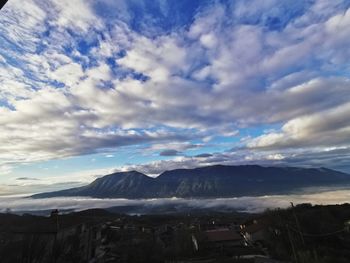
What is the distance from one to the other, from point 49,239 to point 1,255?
9.47m

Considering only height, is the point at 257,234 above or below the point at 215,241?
above

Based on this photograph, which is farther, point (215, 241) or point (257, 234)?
point (257, 234)

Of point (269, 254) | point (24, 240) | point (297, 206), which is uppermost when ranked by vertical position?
point (297, 206)

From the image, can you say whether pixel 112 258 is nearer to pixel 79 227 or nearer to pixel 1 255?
pixel 79 227

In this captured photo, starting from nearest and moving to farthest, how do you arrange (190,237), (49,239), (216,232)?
(49,239)
(190,237)
(216,232)

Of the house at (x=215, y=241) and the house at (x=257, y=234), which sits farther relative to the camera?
the house at (x=257, y=234)

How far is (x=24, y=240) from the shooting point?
40.0 m

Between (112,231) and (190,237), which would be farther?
(190,237)

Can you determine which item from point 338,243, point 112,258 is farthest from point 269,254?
point 112,258

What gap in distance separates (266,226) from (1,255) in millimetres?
61897

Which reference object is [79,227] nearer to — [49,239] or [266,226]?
[49,239]

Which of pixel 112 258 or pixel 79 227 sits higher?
pixel 79 227

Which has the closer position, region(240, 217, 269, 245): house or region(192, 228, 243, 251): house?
region(192, 228, 243, 251): house

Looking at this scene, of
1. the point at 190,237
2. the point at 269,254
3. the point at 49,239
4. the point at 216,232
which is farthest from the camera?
the point at 216,232
